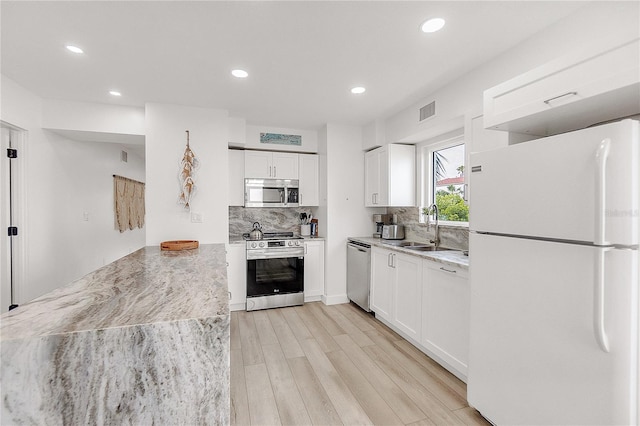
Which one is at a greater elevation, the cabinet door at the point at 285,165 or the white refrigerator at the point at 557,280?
the cabinet door at the point at 285,165

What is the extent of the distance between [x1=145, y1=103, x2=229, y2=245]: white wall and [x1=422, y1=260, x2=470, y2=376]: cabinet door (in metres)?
2.38

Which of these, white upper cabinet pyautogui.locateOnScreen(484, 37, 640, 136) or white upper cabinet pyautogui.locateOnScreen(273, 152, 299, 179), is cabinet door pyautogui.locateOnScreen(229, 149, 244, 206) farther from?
white upper cabinet pyautogui.locateOnScreen(484, 37, 640, 136)

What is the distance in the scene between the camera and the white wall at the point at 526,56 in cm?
148

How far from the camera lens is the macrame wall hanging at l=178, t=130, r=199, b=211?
3.23 metres

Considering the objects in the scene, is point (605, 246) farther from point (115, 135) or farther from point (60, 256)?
point (60, 256)

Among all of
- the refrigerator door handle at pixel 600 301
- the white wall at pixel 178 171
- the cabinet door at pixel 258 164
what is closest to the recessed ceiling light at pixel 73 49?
the white wall at pixel 178 171

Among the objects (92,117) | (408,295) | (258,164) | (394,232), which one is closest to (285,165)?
(258,164)

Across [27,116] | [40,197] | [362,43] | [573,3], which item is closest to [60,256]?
[40,197]

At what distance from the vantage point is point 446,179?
3.32 metres

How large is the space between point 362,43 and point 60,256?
13.7 feet

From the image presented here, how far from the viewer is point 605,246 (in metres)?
1.13

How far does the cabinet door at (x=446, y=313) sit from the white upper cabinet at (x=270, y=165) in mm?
2453

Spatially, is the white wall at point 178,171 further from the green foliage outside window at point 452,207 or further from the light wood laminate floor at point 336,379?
the green foliage outside window at point 452,207

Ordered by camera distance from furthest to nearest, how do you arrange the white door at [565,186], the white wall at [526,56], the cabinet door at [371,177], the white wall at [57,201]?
the cabinet door at [371,177] < the white wall at [57,201] < the white wall at [526,56] < the white door at [565,186]
